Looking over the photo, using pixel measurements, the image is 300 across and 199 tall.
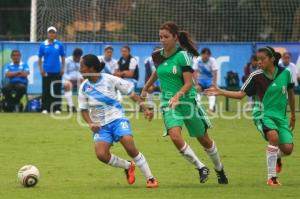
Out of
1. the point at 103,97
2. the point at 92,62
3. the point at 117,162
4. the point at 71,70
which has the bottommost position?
the point at 117,162

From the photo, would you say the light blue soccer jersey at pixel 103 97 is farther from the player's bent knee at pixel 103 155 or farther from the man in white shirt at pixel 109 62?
the man in white shirt at pixel 109 62

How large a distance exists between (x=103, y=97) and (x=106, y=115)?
0.22 meters

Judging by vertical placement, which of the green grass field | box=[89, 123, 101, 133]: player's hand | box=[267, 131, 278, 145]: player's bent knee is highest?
box=[89, 123, 101, 133]: player's hand

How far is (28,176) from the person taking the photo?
1048 cm

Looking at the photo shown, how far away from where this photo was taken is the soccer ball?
1048 cm

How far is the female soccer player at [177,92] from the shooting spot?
10859 millimetres

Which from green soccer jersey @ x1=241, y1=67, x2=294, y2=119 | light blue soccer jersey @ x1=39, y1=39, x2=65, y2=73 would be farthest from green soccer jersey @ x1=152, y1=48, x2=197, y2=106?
light blue soccer jersey @ x1=39, y1=39, x2=65, y2=73

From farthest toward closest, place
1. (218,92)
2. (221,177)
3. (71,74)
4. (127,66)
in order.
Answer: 1. (71,74)
2. (127,66)
3. (221,177)
4. (218,92)

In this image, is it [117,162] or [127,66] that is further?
[127,66]

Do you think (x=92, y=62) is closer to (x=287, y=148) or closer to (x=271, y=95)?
(x=271, y=95)

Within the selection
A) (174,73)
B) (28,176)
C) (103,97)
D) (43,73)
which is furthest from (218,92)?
(43,73)

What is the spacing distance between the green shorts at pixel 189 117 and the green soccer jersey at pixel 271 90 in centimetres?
63

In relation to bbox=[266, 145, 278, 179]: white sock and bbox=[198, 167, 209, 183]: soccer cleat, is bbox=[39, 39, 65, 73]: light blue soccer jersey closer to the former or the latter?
bbox=[198, 167, 209, 183]: soccer cleat

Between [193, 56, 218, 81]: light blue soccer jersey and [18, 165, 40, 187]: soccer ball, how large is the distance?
13426 millimetres
